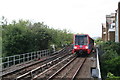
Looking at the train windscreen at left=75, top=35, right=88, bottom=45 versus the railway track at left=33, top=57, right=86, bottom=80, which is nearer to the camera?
the railway track at left=33, top=57, right=86, bottom=80

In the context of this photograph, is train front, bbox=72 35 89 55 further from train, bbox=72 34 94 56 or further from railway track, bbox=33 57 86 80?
railway track, bbox=33 57 86 80

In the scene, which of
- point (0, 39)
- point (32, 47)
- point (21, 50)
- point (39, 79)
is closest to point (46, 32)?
point (32, 47)

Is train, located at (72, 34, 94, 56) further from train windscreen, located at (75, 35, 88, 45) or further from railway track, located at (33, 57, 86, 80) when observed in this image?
railway track, located at (33, 57, 86, 80)

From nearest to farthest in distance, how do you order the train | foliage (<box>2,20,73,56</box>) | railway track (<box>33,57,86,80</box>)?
railway track (<box>33,57,86,80</box>), foliage (<box>2,20,73,56</box>), the train

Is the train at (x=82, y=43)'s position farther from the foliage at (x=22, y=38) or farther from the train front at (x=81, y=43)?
the foliage at (x=22, y=38)

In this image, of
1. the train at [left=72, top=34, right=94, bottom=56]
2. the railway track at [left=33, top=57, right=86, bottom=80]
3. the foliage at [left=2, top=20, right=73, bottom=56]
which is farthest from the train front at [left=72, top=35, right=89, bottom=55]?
the railway track at [left=33, top=57, right=86, bottom=80]

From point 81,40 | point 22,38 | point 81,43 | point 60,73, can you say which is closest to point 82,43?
point 81,43

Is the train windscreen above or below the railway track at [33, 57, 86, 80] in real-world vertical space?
above

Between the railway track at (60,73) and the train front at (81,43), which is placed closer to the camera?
the railway track at (60,73)

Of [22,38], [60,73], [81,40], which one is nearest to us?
[60,73]

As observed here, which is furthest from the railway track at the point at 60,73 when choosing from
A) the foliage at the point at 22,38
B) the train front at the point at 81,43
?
the foliage at the point at 22,38

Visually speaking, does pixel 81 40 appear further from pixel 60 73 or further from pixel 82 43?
pixel 60 73

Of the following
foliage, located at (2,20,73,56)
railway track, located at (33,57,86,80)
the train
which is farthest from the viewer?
the train

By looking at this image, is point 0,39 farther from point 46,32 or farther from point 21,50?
point 46,32
